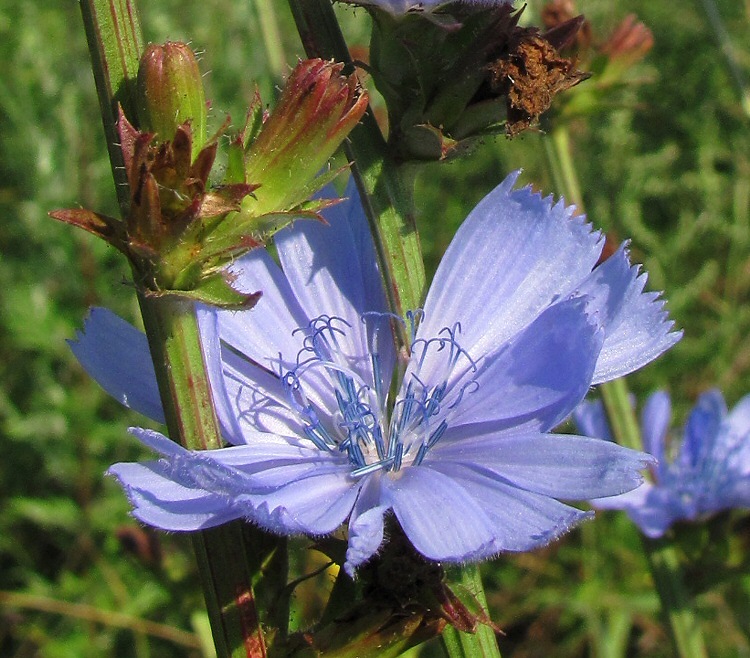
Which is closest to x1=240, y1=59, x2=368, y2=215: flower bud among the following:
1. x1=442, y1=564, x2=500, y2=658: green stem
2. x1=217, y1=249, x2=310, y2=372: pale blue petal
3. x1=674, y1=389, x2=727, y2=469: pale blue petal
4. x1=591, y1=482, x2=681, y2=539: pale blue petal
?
x1=217, y1=249, x2=310, y2=372: pale blue petal

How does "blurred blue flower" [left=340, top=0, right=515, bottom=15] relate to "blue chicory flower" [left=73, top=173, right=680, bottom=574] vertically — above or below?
above

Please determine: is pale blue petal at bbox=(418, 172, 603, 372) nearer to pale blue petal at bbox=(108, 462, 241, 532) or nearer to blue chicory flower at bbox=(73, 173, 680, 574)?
blue chicory flower at bbox=(73, 173, 680, 574)

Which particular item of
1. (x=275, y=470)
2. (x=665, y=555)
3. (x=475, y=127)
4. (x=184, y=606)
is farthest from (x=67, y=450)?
(x=475, y=127)

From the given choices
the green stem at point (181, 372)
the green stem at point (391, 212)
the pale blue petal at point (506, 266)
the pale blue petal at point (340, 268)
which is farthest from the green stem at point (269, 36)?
the green stem at point (181, 372)

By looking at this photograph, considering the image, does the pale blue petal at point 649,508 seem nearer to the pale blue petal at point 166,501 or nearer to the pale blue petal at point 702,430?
the pale blue petal at point 702,430

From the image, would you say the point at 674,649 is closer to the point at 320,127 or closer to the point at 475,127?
the point at 475,127

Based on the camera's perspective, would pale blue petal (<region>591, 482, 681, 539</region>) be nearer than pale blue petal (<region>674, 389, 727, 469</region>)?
Yes

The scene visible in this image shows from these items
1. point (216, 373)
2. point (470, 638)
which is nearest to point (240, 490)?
point (216, 373)

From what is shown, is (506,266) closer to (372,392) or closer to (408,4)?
(372,392)
